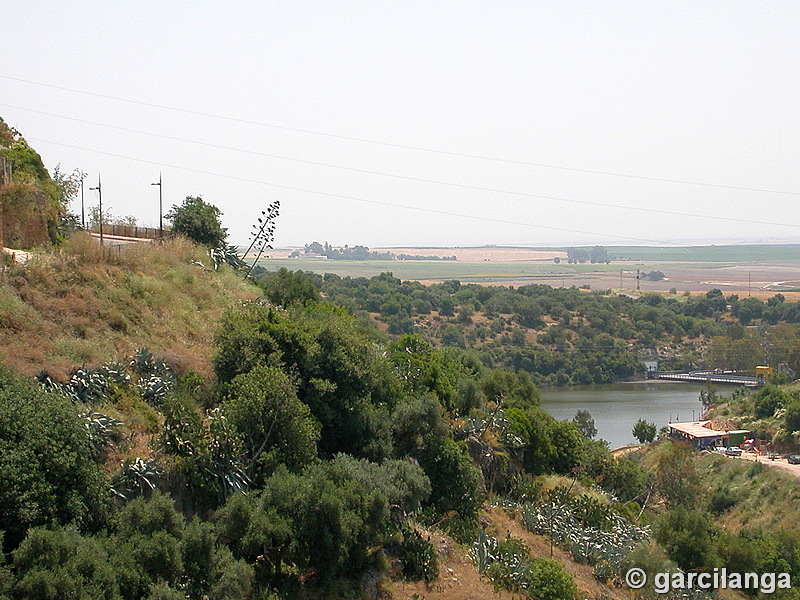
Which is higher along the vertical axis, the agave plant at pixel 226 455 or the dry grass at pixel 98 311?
the dry grass at pixel 98 311

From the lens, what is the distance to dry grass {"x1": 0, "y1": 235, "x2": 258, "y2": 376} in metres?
13.5

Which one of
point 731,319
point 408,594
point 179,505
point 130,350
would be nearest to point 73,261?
point 130,350

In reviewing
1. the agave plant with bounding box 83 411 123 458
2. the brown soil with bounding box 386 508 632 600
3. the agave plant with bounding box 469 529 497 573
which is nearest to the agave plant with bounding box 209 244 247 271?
the brown soil with bounding box 386 508 632 600

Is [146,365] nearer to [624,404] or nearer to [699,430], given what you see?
[699,430]

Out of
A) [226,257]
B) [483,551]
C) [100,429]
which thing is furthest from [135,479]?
[226,257]

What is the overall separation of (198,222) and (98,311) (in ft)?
36.4

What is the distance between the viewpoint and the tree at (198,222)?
26.3 metres

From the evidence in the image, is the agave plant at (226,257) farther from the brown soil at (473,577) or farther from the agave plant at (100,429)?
the agave plant at (100,429)

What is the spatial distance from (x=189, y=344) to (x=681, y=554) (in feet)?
36.0

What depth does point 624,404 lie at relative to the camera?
69062 millimetres

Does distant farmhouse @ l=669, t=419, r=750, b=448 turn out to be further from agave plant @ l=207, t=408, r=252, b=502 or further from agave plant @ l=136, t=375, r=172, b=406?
agave plant @ l=207, t=408, r=252, b=502

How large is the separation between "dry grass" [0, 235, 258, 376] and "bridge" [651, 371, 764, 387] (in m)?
69.0

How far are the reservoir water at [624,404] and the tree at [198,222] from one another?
113ft

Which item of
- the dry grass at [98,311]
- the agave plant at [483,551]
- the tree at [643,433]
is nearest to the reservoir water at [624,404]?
the tree at [643,433]
